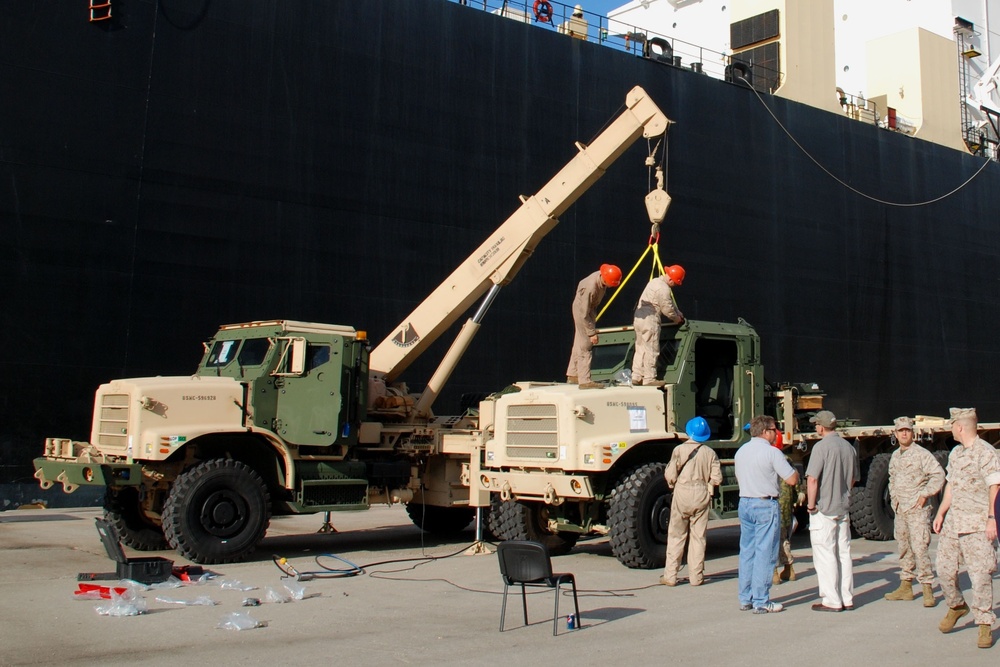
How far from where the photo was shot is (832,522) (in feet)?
24.1

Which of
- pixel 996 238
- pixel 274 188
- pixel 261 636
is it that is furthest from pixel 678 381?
pixel 996 238

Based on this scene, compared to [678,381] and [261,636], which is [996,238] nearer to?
[678,381]

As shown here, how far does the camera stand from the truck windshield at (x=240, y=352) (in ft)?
35.4

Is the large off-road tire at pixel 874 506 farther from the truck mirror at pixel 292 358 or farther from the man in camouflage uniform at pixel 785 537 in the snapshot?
the truck mirror at pixel 292 358

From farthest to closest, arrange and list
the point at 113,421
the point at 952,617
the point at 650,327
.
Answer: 1. the point at 650,327
2. the point at 113,421
3. the point at 952,617

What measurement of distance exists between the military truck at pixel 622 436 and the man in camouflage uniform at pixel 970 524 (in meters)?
3.19

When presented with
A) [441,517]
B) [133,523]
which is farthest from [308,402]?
[441,517]

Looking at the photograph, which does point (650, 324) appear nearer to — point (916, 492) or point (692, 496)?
point (692, 496)

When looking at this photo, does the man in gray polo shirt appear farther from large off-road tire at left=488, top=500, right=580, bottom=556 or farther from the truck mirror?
the truck mirror

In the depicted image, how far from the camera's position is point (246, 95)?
16328mm

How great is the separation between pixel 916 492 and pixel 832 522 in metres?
0.81

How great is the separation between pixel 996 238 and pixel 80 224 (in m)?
26.9

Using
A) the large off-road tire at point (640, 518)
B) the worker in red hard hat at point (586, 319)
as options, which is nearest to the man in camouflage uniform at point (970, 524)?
the large off-road tire at point (640, 518)

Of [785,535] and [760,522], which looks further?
[785,535]
